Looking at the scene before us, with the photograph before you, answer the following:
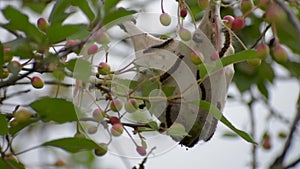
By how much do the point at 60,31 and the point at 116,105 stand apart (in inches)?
6.0

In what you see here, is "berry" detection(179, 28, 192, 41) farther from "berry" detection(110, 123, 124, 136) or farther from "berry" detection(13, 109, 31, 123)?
"berry" detection(13, 109, 31, 123)

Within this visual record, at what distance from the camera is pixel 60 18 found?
1276 mm

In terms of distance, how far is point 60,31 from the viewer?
1178 millimetres

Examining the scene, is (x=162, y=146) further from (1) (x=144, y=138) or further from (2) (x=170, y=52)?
(2) (x=170, y=52)

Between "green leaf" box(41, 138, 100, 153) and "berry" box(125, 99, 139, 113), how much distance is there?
8 centimetres

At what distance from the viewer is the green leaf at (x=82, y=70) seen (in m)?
1.18

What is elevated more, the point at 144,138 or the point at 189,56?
the point at 189,56

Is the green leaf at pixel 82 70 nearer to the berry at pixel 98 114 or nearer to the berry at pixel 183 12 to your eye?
the berry at pixel 98 114

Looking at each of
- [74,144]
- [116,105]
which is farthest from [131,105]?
[74,144]

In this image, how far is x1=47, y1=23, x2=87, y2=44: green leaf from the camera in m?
1.17

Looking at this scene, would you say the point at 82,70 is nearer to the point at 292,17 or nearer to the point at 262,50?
the point at 262,50

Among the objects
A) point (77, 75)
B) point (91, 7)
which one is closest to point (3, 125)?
point (77, 75)

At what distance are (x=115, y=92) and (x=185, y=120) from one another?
14 cm

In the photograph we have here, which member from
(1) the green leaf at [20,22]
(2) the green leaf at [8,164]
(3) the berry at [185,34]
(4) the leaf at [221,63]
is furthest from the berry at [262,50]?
(2) the green leaf at [8,164]
